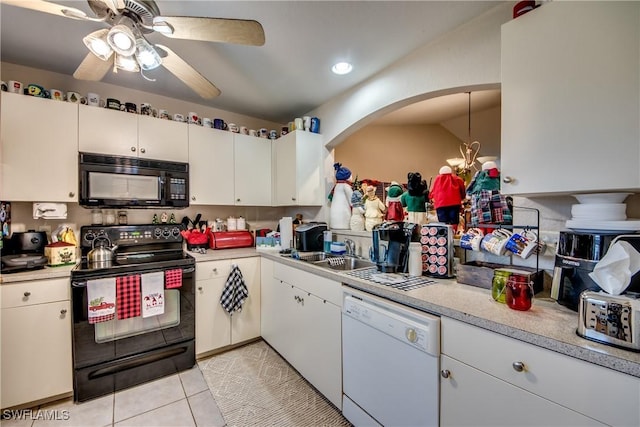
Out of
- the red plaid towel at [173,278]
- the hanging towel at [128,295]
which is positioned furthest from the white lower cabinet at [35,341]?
the red plaid towel at [173,278]

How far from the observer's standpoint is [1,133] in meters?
1.75

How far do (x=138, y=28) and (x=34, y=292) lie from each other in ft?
5.40

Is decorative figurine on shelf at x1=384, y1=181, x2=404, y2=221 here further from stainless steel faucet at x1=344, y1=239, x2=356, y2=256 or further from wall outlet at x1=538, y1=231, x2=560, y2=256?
wall outlet at x1=538, y1=231, x2=560, y2=256

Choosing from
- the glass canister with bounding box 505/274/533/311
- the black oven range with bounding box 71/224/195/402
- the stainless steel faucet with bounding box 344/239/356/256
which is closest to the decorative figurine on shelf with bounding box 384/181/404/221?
the stainless steel faucet with bounding box 344/239/356/256

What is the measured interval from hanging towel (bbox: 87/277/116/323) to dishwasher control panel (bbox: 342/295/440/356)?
60.3 inches

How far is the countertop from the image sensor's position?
72 cm

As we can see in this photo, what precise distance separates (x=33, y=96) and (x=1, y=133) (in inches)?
12.7

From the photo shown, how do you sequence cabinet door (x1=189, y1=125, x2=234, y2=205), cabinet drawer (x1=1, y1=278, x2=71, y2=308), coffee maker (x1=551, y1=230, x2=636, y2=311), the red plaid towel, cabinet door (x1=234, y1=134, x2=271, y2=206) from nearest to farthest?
coffee maker (x1=551, y1=230, x2=636, y2=311), cabinet drawer (x1=1, y1=278, x2=71, y2=308), the red plaid towel, cabinet door (x1=189, y1=125, x2=234, y2=205), cabinet door (x1=234, y1=134, x2=271, y2=206)

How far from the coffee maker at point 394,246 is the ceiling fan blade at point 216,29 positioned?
1239 millimetres

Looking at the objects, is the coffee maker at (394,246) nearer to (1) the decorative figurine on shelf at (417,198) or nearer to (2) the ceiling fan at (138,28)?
(1) the decorative figurine on shelf at (417,198)

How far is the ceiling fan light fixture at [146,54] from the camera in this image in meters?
1.31

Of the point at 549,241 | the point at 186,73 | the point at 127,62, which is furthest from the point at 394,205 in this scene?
the point at 127,62

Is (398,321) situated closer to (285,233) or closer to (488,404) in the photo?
(488,404)

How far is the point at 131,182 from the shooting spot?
216 cm
